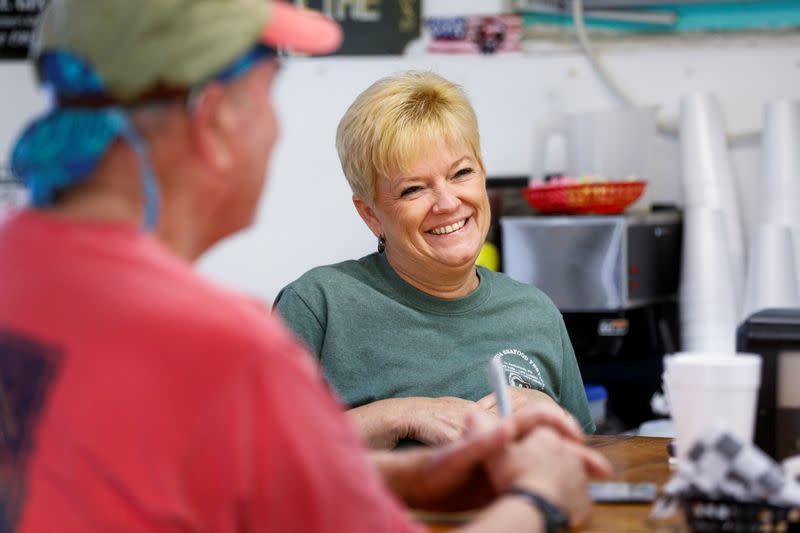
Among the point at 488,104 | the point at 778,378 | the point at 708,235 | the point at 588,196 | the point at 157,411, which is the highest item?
the point at 157,411

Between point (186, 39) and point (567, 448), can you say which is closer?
point (186, 39)

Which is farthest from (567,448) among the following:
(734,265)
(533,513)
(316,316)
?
(734,265)

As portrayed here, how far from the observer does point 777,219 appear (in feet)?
12.4

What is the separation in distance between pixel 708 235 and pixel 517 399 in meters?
1.87

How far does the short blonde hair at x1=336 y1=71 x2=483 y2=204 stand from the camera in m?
2.19

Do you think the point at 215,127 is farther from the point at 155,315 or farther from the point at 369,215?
the point at 369,215

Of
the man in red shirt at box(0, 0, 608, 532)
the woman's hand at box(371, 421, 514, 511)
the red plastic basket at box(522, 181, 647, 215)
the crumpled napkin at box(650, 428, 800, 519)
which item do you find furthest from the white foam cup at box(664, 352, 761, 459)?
the red plastic basket at box(522, 181, 647, 215)

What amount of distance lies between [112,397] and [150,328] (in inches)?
2.5

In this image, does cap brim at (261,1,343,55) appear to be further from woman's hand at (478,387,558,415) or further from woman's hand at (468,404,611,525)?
woman's hand at (478,387,558,415)

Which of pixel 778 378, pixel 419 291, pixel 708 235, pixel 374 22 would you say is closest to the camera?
pixel 778 378

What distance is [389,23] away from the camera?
4.12m

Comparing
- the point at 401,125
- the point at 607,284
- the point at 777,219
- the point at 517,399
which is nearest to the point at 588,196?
the point at 607,284

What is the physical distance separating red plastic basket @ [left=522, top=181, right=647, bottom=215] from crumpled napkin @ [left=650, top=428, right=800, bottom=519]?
7.65 feet

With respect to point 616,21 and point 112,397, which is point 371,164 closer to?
point 112,397
